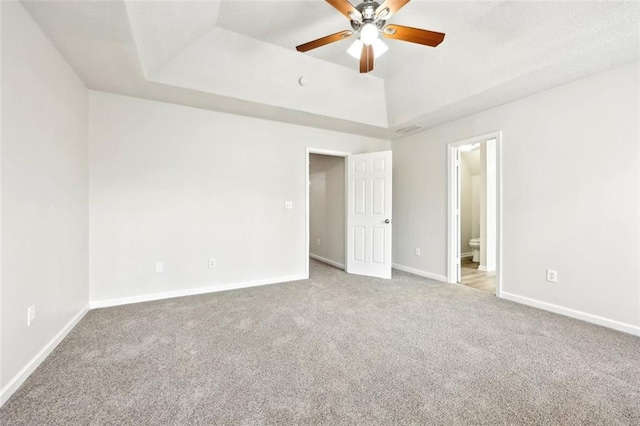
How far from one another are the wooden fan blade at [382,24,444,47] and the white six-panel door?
2.12 metres

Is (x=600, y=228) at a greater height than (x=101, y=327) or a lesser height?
greater

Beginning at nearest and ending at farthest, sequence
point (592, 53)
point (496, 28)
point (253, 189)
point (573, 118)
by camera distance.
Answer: point (592, 53) < point (496, 28) < point (573, 118) < point (253, 189)

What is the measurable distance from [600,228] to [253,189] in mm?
3830

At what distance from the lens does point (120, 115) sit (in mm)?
3100

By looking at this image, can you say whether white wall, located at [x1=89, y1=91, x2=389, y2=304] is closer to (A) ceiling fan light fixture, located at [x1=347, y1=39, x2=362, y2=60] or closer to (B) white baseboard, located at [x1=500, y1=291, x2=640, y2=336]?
(A) ceiling fan light fixture, located at [x1=347, y1=39, x2=362, y2=60]

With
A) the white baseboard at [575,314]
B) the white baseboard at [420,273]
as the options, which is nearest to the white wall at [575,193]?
the white baseboard at [575,314]

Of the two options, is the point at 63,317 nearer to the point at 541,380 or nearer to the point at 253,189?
the point at 253,189

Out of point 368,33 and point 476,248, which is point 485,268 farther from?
point 368,33

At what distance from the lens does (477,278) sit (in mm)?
4293

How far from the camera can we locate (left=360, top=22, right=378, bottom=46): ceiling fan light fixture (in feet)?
6.88

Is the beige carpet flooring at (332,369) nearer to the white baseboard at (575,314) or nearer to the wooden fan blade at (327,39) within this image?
the white baseboard at (575,314)

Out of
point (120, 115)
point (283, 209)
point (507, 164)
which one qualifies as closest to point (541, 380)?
point (507, 164)

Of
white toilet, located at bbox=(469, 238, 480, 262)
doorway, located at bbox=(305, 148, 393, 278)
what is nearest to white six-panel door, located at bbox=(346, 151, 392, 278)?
doorway, located at bbox=(305, 148, 393, 278)

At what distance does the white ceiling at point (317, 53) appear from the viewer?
203 cm
